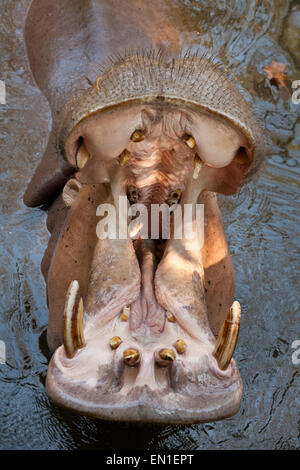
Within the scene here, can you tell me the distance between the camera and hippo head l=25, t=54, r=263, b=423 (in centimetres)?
213

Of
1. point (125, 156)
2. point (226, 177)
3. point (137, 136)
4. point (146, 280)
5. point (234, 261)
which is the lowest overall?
point (234, 261)

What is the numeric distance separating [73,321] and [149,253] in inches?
27.0

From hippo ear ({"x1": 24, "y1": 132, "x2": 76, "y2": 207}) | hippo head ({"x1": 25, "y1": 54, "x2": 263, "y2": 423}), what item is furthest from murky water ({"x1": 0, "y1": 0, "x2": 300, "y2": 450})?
hippo head ({"x1": 25, "y1": 54, "x2": 263, "y2": 423})

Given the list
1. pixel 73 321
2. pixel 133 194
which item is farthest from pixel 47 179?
pixel 73 321

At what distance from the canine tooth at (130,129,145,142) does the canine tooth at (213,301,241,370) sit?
66 centimetres

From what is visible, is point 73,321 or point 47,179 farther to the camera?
point 47,179

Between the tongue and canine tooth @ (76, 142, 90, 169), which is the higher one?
canine tooth @ (76, 142, 90, 169)

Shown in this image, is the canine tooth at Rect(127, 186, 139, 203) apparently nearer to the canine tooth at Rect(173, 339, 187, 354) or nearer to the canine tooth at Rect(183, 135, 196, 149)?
the canine tooth at Rect(183, 135, 196, 149)

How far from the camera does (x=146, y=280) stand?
2.63 m

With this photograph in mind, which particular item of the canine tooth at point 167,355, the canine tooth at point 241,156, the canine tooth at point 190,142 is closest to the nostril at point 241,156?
the canine tooth at point 241,156

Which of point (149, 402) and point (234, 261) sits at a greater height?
point (149, 402)

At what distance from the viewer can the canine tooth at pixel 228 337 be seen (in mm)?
2166

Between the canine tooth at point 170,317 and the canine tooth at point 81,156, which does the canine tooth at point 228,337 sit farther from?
the canine tooth at point 81,156

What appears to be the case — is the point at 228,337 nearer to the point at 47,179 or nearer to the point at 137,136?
the point at 137,136
